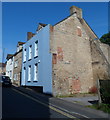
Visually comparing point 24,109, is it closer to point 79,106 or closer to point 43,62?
point 79,106

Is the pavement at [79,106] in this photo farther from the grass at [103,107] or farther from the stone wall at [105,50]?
the stone wall at [105,50]

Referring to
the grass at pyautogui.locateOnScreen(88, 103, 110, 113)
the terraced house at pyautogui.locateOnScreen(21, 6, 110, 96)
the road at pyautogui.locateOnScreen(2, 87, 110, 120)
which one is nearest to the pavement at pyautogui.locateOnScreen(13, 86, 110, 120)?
the road at pyautogui.locateOnScreen(2, 87, 110, 120)

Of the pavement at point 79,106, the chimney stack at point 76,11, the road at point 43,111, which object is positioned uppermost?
the chimney stack at point 76,11

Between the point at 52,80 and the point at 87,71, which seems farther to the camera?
the point at 87,71

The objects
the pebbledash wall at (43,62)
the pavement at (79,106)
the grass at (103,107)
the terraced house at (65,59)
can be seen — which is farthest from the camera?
the terraced house at (65,59)

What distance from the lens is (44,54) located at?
16.0 meters

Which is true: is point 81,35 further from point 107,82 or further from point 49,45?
point 107,82

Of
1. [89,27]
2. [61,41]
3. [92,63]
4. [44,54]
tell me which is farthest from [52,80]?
[89,27]

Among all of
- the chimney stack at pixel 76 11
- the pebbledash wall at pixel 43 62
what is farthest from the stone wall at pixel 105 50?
the pebbledash wall at pixel 43 62

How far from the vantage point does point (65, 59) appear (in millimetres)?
16125

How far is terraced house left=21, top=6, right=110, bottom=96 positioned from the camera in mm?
15086

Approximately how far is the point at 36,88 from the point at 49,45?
606 cm

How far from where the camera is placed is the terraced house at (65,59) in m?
15.1

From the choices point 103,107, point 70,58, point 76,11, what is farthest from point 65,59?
point 103,107
